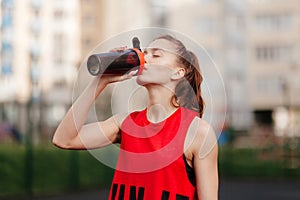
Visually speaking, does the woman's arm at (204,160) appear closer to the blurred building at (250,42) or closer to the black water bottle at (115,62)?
the black water bottle at (115,62)

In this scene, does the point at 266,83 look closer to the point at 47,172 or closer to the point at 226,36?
the point at 226,36

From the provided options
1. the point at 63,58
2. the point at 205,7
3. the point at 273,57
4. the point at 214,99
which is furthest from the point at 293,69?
the point at 214,99

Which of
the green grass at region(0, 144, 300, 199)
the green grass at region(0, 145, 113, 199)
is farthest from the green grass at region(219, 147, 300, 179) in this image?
the green grass at region(0, 145, 113, 199)

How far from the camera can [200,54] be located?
3.04 m

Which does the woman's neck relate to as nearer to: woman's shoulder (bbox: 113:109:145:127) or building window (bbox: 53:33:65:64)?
woman's shoulder (bbox: 113:109:145:127)

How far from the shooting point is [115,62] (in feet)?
9.15

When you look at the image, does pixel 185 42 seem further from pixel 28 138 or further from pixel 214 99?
pixel 28 138

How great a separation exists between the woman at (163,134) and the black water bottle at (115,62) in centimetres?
5

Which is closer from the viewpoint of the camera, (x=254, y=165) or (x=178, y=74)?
(x=178, y=74)

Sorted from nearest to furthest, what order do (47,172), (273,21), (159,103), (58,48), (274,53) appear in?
(159,103) < (47,172) < (58,48) < (273,21) < (274,53)

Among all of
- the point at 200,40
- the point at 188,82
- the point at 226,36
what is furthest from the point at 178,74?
the point at 226,36

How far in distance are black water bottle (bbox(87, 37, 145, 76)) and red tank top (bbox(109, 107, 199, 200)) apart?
0.85 ft

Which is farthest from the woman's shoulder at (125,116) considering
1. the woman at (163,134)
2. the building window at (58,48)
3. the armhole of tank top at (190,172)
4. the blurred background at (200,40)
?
the building window at (58,48)

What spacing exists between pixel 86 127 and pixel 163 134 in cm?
34
